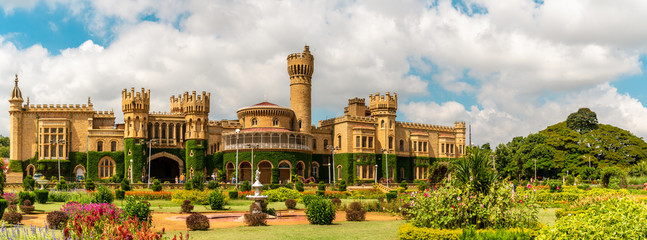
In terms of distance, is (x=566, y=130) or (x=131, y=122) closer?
(x=131, y=122)

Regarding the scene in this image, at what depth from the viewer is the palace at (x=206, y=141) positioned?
198 ft

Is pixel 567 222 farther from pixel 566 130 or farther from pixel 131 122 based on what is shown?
pixel 566 130

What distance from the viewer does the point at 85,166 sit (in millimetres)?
60906

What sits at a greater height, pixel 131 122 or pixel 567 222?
pixel 131 122

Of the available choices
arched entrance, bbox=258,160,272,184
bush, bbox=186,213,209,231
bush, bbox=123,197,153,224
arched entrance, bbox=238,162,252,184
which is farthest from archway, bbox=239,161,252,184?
bush, bbox=123,197,153,224

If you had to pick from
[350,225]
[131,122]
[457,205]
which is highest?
[131,122]

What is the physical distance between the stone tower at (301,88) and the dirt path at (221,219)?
120ft

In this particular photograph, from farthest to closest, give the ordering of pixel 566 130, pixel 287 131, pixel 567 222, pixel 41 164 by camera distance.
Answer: pixel 566 130 < pixel 287 131 < pixel 41 164 < pixel 567 222

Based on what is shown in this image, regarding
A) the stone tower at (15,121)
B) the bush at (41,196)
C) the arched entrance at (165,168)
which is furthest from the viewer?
the arched entrance at (165,168)

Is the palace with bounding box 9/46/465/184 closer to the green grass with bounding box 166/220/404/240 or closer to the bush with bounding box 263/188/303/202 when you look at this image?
the bush with bounding box 263/188/303/202

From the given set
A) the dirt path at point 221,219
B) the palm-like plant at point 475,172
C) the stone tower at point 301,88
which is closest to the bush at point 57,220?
the dirt path at point 221,219

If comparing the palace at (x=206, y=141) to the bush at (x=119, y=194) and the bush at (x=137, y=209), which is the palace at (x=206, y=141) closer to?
the bush at (x=119, y=194)

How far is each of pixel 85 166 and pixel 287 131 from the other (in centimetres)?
2192

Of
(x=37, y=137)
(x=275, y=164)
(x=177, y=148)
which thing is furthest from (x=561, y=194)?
(x=37, y=137)
